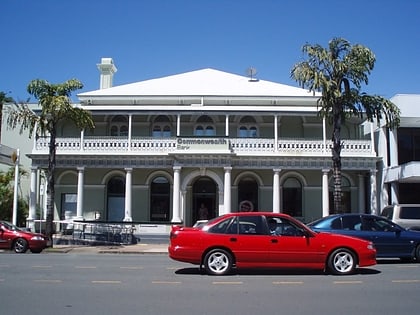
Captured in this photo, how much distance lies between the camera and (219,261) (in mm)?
11453

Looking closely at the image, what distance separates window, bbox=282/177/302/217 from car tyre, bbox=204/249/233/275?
18.2 m

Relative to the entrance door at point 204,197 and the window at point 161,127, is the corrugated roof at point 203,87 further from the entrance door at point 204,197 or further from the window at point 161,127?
the entrance door at point 204,197

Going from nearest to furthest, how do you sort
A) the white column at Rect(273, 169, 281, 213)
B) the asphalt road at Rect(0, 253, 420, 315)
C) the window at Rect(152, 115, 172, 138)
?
the asphalt road at Rect(0, 253, 420, 315) → the white column at Rect(273, 169, 281, 213) → the window at Rect(152, 115, 172, 138)

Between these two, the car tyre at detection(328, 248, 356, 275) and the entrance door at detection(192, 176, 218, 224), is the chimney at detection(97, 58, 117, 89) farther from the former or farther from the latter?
the car tyre at detection(328, 248, 356, 275)

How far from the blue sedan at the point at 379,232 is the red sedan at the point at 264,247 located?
2729 millimetres

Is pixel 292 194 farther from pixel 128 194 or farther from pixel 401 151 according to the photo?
pixel 128 194

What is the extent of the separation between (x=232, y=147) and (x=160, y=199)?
559cm

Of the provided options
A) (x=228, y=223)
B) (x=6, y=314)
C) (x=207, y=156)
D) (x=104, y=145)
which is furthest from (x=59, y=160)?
(x=6, y=314)

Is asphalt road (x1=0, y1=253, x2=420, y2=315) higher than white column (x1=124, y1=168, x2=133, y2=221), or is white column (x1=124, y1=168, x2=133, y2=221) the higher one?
white column (x1=124, y1=168, x2=133, y2=221)

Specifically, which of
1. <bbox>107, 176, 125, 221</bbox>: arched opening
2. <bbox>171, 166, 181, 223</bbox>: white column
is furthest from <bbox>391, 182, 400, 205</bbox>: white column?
<bbox>107, 176, 125, 221</bbox>: arched opening

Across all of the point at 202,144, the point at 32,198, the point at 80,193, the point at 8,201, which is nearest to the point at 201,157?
the point at 202,144

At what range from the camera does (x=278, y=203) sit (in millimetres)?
27062

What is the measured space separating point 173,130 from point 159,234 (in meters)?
7.34

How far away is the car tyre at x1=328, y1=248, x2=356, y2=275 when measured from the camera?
11.5m
